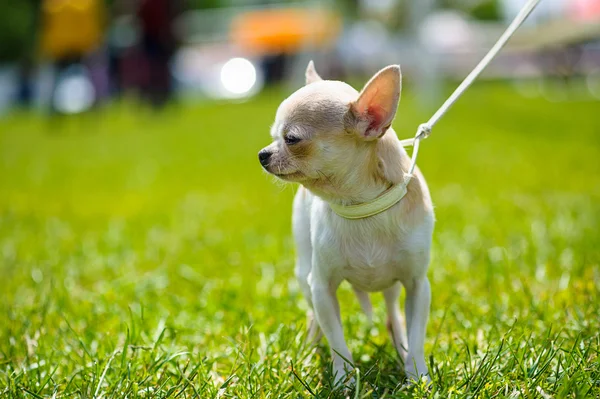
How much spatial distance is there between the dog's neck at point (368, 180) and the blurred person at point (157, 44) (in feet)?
44.2

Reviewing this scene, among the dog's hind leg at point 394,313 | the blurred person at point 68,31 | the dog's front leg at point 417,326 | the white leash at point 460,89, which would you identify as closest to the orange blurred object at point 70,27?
the blurred person at point 68,31

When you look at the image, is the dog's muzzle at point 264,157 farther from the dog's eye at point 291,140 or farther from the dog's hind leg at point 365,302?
the dog's hind leg at point 365,302

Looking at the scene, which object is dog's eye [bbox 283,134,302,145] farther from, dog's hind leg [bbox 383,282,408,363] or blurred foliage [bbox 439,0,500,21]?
blurred foliage [bbox 439,0,500,21]

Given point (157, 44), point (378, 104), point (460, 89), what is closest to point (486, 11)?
point (157, 44)

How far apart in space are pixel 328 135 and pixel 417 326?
2.35 ft

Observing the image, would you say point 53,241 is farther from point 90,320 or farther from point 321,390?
point 321,390

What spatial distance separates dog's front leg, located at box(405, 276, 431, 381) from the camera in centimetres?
226

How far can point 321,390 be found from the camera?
2232 mm

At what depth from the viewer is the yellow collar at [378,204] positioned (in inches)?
87.0

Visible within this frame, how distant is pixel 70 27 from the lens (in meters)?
14.0

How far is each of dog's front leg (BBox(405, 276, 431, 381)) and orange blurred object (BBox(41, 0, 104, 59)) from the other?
518 inches

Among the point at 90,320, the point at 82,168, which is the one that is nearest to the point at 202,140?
the point at 82,168

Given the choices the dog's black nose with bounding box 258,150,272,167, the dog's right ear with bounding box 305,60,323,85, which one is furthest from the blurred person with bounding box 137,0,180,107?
the dog's black nose with bounding box 258,150,272,167

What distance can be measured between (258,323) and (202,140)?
7.84 metres
